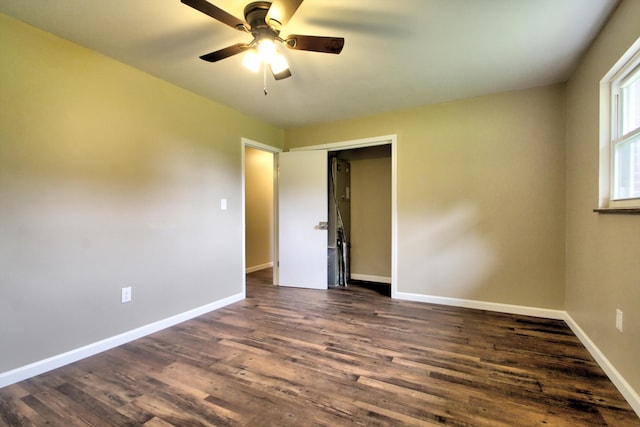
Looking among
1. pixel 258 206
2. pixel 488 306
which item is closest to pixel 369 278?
pixel 488 306

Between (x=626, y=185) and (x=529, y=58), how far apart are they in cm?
121

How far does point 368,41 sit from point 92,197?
2.40 m

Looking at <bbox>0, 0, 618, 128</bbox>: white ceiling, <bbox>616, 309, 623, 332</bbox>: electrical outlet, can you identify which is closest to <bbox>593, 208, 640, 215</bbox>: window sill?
<bbox>616, 309, 623, 332</bbox>: electrical outlet

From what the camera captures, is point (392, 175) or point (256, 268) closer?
point (392, 175)

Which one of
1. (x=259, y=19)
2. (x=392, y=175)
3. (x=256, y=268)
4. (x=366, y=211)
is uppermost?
(x=259, y=19)

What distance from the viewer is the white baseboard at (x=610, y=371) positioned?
156 centimetres

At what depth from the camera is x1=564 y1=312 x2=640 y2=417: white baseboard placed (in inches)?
61.3

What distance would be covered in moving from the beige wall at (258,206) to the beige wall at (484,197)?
8.51 feet

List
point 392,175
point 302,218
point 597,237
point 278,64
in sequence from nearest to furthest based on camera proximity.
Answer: point 278,64 → point 597,237 → point 392,175 → point 302,218

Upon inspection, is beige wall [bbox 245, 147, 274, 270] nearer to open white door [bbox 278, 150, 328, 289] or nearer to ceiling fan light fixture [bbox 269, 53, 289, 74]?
open white door [bbox 278, 150, 328, 289]

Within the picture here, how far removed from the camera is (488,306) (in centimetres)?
312

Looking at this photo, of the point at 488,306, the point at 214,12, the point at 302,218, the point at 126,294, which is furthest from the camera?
the point at 302,218

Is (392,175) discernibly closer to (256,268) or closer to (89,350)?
(256,268)

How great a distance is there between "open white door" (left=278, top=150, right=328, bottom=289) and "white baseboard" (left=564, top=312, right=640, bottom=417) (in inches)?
104
